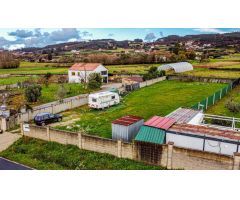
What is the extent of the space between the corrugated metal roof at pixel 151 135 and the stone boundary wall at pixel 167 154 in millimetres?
451

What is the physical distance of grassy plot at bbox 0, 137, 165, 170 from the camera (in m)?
15.5

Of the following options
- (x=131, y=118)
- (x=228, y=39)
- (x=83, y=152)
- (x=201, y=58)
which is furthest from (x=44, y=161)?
(x=228, y=39)

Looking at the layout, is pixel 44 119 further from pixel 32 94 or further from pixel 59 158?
pixel 32 94

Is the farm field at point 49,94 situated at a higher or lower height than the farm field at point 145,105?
lower

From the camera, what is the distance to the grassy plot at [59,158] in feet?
50.8

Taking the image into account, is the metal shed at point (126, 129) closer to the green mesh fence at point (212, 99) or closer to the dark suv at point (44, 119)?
the dark suv at point (44, 119)

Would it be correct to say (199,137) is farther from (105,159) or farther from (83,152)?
(83,152)

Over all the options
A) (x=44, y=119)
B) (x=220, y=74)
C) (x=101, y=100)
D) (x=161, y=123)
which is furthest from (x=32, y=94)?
(x=220, y=74)

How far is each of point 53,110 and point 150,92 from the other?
48.2 ft

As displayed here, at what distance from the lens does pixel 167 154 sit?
14828mm

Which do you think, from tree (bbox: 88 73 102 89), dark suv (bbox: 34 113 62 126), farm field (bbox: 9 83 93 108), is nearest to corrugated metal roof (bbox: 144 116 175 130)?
dark suv (bbox: 34 113 62 126)

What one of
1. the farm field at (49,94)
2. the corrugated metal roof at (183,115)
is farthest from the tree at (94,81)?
the corrugated metal roof at (183,115)

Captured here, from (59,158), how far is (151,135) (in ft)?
17.5

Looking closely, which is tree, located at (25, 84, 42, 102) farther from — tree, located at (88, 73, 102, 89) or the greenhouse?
the greenhouse
